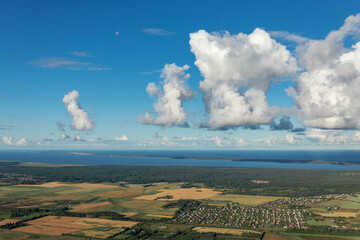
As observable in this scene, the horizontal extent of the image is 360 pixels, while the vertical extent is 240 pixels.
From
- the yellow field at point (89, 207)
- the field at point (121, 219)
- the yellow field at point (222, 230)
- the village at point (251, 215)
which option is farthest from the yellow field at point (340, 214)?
the yellow field at point (89, 207)

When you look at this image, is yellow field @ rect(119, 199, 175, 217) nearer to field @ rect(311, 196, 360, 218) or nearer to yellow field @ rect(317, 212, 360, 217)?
yellow field @ rect(317, 212, 360, 217)

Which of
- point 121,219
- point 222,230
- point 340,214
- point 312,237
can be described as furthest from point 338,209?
point 121,219

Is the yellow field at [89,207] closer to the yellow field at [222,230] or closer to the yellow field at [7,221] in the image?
the yellow field at [7,221]

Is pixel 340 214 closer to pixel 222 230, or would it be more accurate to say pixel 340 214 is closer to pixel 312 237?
pixel 312 237

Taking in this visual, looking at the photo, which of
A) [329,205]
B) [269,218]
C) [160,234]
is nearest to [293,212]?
[269,218]

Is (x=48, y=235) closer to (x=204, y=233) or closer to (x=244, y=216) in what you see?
(x=204, y=233)
